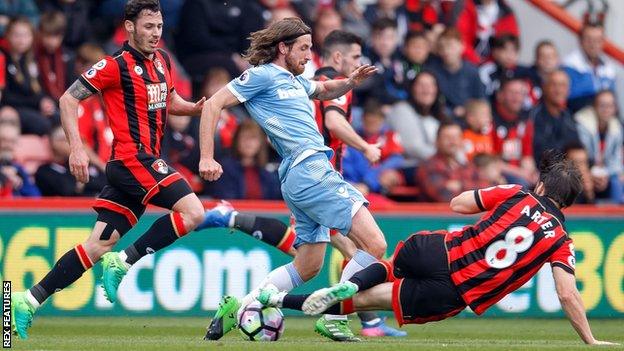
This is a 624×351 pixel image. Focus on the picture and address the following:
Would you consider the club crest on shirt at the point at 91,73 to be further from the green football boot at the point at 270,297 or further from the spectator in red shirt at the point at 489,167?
the spectator in red shirt at the point at 489,167

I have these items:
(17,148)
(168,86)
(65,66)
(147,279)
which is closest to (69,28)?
(65,66)

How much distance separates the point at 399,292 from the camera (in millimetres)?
9391

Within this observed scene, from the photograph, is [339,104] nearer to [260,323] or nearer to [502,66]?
[260,323]

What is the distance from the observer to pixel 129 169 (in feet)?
33.2

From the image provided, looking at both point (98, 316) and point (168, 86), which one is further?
point (98, 316)

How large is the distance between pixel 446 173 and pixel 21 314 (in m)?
6.98

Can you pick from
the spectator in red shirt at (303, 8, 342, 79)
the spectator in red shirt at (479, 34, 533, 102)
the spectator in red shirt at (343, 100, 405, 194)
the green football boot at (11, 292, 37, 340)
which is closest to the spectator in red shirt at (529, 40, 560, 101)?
the spectator in red shirt at (479, 34, 533, 102)

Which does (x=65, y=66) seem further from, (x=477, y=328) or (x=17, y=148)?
(x=477, y=328)

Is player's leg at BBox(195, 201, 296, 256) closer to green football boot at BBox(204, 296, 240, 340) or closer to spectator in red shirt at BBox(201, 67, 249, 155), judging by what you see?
green football boot at BBox(204, 296, 240, 340)

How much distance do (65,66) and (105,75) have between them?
5.60 meters

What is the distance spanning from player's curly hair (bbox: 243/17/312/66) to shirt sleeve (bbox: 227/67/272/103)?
0.20 metres

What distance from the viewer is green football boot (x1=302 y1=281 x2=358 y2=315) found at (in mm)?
9062

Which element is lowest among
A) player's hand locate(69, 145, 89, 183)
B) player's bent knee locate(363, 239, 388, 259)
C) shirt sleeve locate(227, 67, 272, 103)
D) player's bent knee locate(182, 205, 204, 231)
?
player's bent knee locate(363, 239, 388, 259)

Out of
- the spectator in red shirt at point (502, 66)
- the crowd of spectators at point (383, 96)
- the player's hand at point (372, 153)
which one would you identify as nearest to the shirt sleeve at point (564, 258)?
the player's hand at point (372, 153)
